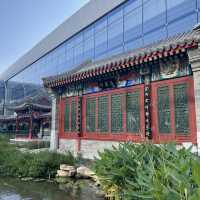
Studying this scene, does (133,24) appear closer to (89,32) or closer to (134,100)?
(89,32)

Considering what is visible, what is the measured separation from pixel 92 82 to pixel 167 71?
3517 millimetres

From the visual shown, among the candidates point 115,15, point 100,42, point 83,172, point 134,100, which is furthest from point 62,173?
point 100,42

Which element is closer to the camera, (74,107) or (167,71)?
(167,71)

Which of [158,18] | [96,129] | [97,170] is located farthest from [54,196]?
[158,18]

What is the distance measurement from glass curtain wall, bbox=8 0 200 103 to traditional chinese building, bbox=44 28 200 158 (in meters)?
7.36

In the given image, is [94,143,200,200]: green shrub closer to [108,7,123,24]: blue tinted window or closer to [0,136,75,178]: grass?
[0,136,75,178]: grass

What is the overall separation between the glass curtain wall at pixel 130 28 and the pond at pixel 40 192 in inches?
482

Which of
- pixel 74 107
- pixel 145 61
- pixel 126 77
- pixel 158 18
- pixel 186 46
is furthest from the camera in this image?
pixel 158 18

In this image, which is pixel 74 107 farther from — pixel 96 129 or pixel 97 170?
pixel 97 170

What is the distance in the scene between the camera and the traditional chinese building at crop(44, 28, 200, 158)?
7.46 meters

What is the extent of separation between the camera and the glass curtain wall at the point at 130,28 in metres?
16.3

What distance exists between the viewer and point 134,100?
9055mm

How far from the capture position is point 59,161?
896 cm

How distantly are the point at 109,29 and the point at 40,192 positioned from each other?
17987 millimetres
